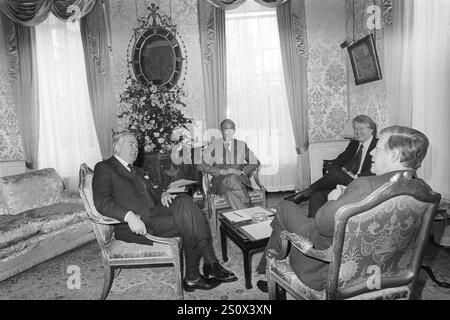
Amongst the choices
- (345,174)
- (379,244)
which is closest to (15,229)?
(379,244)

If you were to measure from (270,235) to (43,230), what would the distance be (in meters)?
2.43

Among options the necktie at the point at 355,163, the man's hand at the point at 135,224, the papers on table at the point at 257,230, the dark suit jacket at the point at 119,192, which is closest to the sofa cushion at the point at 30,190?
the dark suit jacket at the point at 119,192

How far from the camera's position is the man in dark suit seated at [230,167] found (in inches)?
158

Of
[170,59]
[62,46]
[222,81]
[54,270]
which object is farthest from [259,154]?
[62,46]

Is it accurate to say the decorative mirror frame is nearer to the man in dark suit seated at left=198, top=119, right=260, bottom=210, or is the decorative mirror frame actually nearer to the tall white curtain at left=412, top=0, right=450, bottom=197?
the man in dark suit seated at left=198, top=119, right=260, bottom=210

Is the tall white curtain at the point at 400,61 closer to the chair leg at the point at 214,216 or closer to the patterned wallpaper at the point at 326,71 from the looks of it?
the patterned wallpaper at the point at 326,71

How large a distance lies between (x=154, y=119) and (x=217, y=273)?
10.2 feet

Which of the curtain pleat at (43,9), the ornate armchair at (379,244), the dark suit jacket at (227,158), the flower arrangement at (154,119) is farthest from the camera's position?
the curtain pleat at (43,9)

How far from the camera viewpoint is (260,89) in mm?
5648

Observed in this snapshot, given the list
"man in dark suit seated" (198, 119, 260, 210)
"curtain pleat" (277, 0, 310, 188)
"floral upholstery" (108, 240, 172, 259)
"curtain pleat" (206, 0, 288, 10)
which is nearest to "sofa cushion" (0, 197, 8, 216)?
"floral upholstery" (108, 240, 172, 259)

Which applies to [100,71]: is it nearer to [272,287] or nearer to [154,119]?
[154,119]

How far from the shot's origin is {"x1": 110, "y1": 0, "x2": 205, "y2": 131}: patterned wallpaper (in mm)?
5688

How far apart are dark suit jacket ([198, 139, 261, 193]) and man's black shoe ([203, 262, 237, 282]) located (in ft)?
5.23

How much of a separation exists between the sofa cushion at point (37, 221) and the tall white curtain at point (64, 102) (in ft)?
7.86
